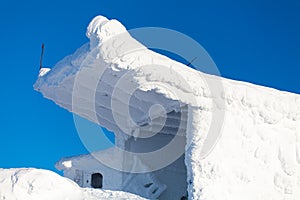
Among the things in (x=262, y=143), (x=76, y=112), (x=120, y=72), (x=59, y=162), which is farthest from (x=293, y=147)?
(x=59, y=162)

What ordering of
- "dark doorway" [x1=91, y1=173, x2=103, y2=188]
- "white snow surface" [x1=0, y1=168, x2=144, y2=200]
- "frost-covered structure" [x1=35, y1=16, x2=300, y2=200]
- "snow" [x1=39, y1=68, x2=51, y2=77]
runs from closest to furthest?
"white snow surface" [x1=0, y1=168, x2=144, y2=200]
"frost-covered structure" [x1=35, y1=16, x2=300, y2=200]
"snow" [x1=39, y1=68, x2=51, y2=77]
"dark doorway" [x1=91, y1=173, x2=103, y2=188]

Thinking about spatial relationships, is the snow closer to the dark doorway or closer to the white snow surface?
the dark doorway

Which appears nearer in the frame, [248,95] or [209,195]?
[209,195]

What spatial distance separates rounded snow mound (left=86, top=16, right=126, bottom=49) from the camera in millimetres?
8961

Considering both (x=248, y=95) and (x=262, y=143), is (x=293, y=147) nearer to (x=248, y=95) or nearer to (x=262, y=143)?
(x=262, y=143)

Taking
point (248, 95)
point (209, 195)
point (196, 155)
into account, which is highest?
point (248, 95)

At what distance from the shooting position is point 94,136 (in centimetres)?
1258

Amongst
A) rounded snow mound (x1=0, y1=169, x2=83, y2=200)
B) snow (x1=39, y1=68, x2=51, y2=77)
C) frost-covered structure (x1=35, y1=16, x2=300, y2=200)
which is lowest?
rounded snow mound (x1=0, y1=169, x2=83, y2=200)

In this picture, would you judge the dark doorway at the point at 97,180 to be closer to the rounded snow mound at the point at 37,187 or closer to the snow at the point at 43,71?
the snow at the point at 43,71

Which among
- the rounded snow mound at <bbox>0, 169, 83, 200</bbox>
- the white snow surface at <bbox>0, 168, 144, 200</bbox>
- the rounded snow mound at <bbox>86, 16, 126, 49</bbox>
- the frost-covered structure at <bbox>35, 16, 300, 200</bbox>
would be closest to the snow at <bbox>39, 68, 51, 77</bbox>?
the frost-covered structure at <bbox>35, 16, 300, 200</bbox>

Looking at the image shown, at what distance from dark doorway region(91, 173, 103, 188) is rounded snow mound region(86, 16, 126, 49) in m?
5.58

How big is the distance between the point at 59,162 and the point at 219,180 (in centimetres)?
667

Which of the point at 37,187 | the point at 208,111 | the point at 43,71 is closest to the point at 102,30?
the point at 208,111

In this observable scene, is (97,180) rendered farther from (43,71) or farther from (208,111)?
(208,111)
